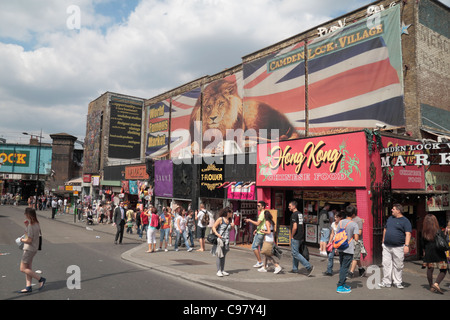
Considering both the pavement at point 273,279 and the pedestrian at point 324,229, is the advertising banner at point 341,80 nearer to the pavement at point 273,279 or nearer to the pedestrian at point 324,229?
the pedestrian at point 324,229

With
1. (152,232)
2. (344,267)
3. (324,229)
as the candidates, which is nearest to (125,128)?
(152,232)

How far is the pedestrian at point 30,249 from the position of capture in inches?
263

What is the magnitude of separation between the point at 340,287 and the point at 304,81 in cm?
1191

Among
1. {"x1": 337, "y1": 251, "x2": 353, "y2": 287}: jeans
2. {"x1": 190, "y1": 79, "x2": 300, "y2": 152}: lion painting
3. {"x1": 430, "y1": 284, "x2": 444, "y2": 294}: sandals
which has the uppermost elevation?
{"x1": 190, "y1": 79, "x2": 300, "y2": 152}: lion painting

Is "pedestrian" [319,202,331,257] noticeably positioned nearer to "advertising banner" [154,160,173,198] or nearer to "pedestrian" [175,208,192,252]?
"pedestrian" [175,208,192,252]

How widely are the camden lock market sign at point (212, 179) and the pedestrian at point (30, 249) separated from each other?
455 inches

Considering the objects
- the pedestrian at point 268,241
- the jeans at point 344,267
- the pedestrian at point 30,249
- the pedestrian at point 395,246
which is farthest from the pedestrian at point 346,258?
the pedestrian at point 30,249

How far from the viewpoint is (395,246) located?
25.8 ft

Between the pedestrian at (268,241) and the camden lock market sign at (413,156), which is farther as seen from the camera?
the camden lock market sign at (413,156)

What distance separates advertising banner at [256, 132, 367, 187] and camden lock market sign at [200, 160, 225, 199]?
124 inches

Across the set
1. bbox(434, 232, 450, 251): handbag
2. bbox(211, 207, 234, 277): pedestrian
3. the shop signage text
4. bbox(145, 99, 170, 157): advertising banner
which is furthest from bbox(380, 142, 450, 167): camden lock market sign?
the shop signage text

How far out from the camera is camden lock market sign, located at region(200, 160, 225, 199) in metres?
18.4

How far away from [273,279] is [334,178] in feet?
17.1
